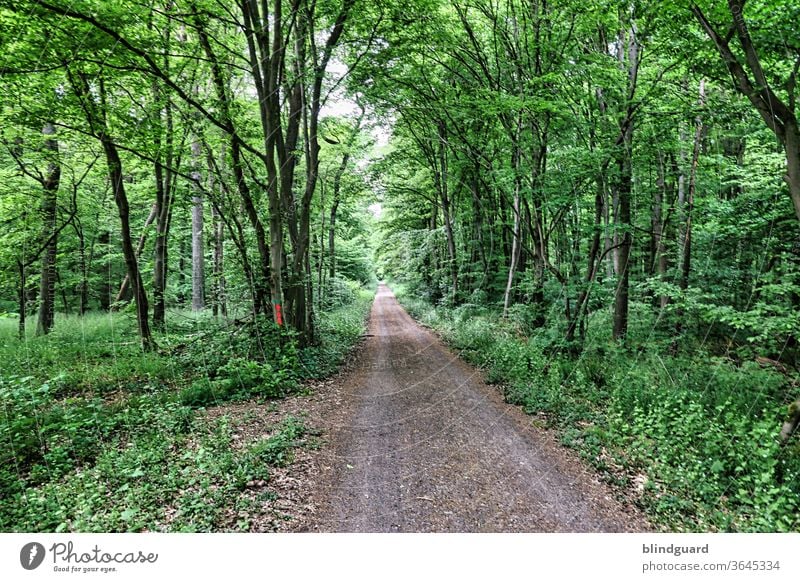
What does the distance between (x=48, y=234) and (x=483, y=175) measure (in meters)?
11.8

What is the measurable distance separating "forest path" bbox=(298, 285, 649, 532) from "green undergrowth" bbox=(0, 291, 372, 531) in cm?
80

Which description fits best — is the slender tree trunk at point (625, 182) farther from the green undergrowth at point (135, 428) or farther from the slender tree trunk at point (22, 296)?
the slender tree trunk at point (22, 296)

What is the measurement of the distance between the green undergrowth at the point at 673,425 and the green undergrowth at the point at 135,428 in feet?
12.6

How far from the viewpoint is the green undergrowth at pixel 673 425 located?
3.08m

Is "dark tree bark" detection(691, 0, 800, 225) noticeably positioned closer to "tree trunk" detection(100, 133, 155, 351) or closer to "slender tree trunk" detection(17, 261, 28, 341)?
"tree trunk" detection(100, 133, 155, 351)

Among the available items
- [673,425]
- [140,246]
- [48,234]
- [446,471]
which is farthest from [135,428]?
[140,246]

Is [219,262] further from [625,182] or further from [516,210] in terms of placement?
[625,182]

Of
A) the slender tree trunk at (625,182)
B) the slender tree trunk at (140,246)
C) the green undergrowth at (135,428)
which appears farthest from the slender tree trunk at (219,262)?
the slender tree trunk at (625,182)

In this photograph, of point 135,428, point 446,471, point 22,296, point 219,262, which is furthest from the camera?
point 219,262

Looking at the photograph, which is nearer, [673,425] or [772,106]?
[772,106]

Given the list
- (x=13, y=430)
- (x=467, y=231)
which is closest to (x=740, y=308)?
(x=467, y=231)

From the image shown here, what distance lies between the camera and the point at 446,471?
155 inches

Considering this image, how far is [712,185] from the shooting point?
333 inches

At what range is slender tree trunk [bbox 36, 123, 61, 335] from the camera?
8.01m
